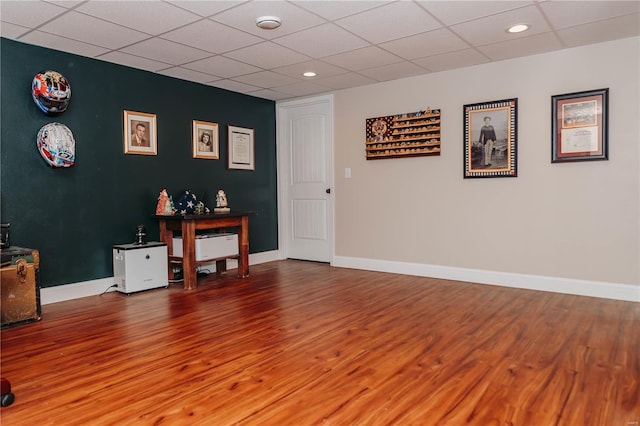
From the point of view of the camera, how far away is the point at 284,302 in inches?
148

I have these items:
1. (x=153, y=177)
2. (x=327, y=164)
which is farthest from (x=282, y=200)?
(x=153, y=177)

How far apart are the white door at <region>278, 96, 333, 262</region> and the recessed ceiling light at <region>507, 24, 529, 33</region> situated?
2.52 meters

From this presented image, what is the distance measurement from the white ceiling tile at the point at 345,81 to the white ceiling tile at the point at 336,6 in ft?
5.43

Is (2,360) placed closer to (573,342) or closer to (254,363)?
(254,363)

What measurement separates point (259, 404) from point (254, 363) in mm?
476

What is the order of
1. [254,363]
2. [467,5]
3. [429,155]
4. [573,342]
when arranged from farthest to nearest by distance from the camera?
1. [429,155]
2. [467,5]
3. [573,342]
4. [254,363]

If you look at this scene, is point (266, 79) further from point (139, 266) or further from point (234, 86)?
point (139, 266)

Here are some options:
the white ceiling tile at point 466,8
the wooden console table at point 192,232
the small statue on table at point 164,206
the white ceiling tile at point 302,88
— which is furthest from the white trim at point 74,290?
the white ceiling tile at point 466,8

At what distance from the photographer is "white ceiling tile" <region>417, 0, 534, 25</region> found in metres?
2.95

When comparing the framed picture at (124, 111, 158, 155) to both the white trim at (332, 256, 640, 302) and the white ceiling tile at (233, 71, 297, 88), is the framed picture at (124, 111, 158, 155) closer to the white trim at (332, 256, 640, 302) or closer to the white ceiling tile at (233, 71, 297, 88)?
the white ceiling tile at (233, 71, 297, 88)

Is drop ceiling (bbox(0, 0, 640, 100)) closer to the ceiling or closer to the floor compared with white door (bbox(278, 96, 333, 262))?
closer to the ceiling

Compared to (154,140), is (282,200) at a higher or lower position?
lower

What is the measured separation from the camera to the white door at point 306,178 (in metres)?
5.73

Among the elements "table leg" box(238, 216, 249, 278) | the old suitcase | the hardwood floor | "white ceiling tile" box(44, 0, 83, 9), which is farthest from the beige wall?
the old suitcase
